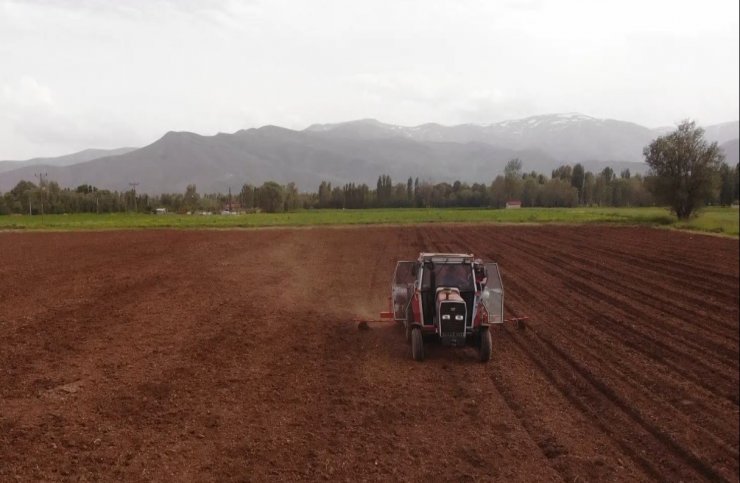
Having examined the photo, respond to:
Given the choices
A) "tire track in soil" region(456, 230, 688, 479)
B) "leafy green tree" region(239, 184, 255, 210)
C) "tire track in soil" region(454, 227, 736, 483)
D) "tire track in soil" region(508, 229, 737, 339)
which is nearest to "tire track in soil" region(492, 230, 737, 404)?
"tire track in soil" region(508, 229, 737, 339)

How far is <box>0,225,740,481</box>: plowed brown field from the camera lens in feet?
22.0

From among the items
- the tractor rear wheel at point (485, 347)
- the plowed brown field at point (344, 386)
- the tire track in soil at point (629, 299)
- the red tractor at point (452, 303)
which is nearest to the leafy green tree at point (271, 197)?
the tire track in soil at point (629, 299)

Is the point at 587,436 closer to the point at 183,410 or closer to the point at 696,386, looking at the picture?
the point at 696,386

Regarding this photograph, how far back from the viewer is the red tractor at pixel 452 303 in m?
10.2

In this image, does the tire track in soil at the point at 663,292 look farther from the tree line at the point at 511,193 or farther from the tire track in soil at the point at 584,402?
the tire track in soil at the point at 584,402

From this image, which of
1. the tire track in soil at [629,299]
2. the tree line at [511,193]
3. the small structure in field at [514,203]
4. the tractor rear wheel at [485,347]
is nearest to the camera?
the tractor rear wheel at [485,347]

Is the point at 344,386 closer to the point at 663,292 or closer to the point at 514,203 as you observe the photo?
the point at 663,292

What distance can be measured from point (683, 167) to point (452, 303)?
139 feet

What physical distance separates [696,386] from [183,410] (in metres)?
8.78

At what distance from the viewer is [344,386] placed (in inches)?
365

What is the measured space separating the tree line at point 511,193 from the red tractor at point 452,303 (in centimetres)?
1170

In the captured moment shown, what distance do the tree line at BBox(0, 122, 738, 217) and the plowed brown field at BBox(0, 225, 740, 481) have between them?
9008 mm

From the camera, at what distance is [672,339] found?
12.3 m

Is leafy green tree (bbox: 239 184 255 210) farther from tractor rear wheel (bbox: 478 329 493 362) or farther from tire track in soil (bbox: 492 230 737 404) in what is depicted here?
tractor rear wheel (bbox: 478 329 493 362)
